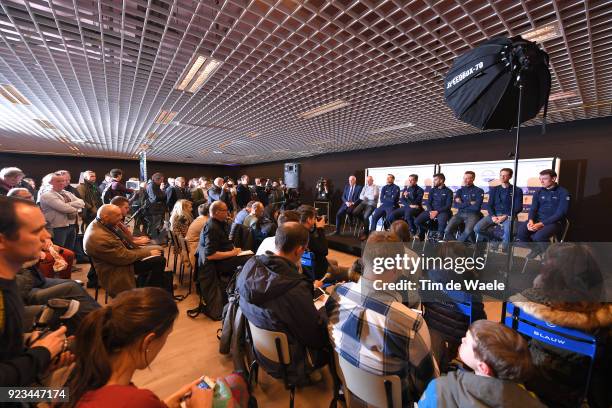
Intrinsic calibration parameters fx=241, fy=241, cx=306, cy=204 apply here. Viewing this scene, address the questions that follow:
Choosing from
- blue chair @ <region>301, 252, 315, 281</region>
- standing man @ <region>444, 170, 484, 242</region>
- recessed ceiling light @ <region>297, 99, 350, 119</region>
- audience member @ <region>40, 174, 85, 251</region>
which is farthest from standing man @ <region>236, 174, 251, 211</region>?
standing man @ <region>444, 170, 484, 242</region>

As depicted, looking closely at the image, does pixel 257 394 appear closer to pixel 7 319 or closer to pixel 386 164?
pixel 7 319

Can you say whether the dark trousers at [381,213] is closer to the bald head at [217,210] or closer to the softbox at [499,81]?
the bald head at [217,210]

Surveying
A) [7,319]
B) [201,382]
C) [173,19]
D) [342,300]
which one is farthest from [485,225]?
[7,319]

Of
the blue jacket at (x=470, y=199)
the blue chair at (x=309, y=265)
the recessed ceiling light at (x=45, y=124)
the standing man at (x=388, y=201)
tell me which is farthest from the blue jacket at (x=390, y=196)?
the recessed ceiling light at (x=45, y=124)

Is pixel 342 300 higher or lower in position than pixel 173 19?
lower

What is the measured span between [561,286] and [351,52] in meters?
2.19

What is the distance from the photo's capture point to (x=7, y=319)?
0.86 metres

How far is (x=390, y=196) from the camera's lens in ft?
17.1

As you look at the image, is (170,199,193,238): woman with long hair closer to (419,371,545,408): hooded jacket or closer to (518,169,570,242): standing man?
(419,371,545,408): hooded jacket

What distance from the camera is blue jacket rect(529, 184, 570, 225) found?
3.24 meters

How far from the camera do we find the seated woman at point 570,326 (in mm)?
1163

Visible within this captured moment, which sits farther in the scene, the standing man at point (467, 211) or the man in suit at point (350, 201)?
the man in suit at point (350, 201)

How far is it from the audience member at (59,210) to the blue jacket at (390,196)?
5.22 metres

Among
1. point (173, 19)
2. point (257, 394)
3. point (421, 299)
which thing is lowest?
point (257, 394)
